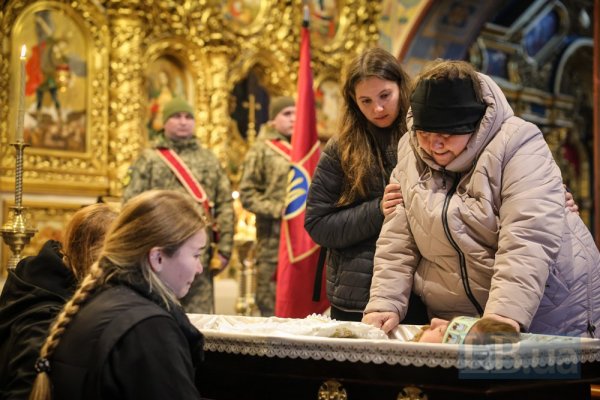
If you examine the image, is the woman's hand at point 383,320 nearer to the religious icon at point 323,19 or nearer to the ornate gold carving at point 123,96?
the ornate gold carving at point 123,96

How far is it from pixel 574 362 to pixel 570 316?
0.44 meters

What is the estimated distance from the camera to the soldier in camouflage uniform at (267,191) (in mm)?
6422

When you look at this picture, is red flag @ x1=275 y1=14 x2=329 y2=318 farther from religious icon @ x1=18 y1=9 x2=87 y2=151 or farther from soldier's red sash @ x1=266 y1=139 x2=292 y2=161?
religious icon @ x1=18 y1=9 x2=87 y2=151

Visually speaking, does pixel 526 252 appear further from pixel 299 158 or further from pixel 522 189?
pixel 299 158

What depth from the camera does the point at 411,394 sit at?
7.40 ft

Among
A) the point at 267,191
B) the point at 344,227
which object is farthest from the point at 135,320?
the point at 267,191

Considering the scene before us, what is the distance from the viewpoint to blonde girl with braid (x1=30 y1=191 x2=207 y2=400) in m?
1.92

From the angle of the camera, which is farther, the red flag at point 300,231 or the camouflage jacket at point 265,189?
the camouflage jacket at point 265,189

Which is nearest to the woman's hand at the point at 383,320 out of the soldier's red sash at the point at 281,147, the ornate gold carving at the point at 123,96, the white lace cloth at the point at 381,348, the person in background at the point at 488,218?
the person in background at the point at 488,218

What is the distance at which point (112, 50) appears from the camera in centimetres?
745

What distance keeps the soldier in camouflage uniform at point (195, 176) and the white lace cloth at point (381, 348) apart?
3.35 m

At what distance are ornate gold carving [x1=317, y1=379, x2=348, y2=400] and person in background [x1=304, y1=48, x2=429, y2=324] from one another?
0.87 metres

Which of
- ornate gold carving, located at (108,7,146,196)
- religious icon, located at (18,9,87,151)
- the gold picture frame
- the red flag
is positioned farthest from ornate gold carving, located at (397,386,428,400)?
ornate gold carving, located at (108,7,146,196)

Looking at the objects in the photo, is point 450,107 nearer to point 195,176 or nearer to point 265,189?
point 195,176
